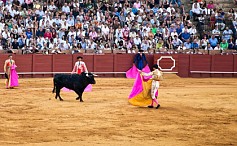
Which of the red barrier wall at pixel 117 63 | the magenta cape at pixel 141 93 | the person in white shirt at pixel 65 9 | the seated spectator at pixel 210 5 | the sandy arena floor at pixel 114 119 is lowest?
the sandy arena floor at pixel 114 119

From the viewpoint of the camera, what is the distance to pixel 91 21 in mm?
24062

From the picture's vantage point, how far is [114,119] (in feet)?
39.6

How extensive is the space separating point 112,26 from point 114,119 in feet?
41.2

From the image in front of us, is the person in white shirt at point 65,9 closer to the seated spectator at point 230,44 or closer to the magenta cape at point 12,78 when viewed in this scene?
the magenta cape at point 12,78

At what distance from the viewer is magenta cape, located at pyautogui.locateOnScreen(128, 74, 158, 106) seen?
46.6 feet

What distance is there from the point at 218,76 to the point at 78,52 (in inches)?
239

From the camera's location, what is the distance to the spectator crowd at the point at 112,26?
898 inches

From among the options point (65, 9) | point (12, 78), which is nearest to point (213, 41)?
point (65, 9)

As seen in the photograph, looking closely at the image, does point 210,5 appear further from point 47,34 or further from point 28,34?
point 28,34

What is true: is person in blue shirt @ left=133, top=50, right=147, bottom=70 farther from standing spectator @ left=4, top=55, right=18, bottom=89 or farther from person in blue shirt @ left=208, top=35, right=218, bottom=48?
standing spectator @ left=4, top=55, right=18, bottom=89

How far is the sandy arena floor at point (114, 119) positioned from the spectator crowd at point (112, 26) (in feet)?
14.8

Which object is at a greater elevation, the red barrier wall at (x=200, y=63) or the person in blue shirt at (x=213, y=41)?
the person in blue shirt at (x=213, y=41)

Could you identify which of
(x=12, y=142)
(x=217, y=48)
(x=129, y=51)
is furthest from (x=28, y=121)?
(x=217, y=48)

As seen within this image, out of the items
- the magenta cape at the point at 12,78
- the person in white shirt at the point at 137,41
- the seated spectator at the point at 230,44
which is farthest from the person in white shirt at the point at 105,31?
the magenta cape at the point at 12,78
